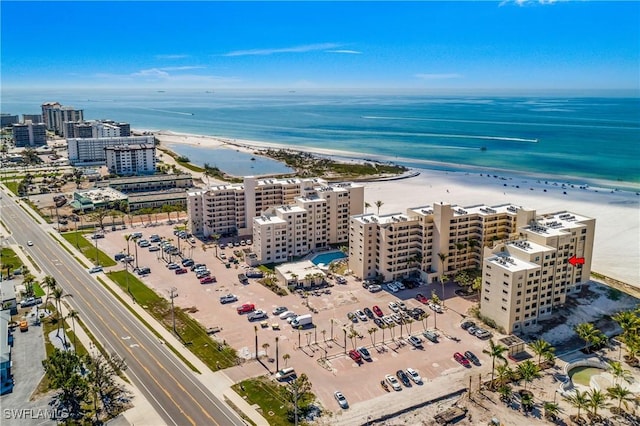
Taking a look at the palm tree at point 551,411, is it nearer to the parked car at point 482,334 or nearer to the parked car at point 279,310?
the parked car at point 482,334

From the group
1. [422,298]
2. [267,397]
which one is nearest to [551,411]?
[267,397]

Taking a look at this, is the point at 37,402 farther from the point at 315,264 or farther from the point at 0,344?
the point at 315,264

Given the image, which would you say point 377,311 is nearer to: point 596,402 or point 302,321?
point 302,321

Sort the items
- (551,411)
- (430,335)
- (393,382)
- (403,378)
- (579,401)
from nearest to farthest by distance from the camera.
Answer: (579,401) → (551,411) → (393,382) → (403,378) → (430,335)

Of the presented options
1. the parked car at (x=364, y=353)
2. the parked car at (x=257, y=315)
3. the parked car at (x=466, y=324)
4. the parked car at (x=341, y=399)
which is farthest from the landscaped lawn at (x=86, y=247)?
the parked car at (x=466, y=324)

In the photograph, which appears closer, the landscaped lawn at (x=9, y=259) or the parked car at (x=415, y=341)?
the parked car at (x=415, y=341)
